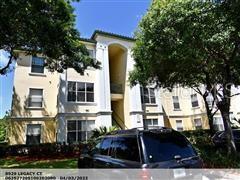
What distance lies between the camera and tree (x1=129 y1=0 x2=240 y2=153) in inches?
340

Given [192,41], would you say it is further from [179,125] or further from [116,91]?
[179,125]

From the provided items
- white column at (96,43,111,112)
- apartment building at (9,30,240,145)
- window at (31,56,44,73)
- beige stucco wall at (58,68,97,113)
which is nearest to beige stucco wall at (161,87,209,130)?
apartment building at (9,30,240,145)

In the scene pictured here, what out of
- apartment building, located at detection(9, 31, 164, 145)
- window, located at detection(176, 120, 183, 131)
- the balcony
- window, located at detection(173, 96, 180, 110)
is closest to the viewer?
apartment building, located at detection(9, 31, 164, 145)

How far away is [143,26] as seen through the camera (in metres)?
11.5

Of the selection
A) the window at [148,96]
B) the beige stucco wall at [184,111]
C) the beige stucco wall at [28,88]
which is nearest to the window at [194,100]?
the beige stucco wall at [184,111]

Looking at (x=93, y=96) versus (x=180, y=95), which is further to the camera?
(x=180, y=95)

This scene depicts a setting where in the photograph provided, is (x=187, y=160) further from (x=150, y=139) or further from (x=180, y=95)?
(x=180, y=95)

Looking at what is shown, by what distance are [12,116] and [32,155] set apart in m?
4.61

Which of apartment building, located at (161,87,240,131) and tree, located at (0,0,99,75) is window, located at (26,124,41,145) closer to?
tree, located at (0,0,99,75)

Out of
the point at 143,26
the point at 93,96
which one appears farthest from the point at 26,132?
the point at 143,26

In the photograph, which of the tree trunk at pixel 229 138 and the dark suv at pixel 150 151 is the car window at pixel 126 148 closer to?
the dark suv at pixel 150 151

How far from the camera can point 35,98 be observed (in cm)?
1992

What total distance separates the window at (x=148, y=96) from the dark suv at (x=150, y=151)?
57.2ft

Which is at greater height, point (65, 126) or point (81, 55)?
point (81, 55)
